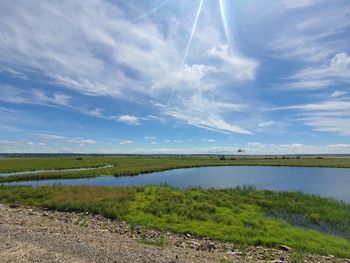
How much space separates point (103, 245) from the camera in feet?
40.5

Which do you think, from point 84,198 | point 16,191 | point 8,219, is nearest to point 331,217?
point 84,198

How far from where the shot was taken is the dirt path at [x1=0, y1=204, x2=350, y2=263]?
10.7 metres

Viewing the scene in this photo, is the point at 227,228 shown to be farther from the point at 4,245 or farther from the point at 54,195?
the point at 54,195

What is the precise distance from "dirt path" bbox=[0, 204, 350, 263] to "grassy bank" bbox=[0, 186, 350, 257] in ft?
5.08

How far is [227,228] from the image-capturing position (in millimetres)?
16812

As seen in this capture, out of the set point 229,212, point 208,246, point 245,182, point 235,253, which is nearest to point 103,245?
point 208,246

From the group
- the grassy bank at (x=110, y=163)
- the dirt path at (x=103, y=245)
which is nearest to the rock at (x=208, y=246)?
the dirt path at (x=103, y=245)

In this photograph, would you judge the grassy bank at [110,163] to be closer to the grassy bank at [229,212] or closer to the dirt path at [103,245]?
the grassy bank at [229,212]

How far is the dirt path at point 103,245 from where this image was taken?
1073 centimetres

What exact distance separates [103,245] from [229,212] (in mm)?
11435

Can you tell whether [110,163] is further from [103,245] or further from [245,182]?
[103,245]

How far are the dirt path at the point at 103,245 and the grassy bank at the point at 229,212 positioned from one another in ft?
5.08

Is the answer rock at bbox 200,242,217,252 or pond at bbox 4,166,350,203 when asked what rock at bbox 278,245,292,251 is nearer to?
rock at bbox 200,242,217,252

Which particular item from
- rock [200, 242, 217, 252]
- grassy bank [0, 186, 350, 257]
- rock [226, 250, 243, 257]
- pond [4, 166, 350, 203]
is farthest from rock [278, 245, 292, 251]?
pond [4, 166, 350, 203]
